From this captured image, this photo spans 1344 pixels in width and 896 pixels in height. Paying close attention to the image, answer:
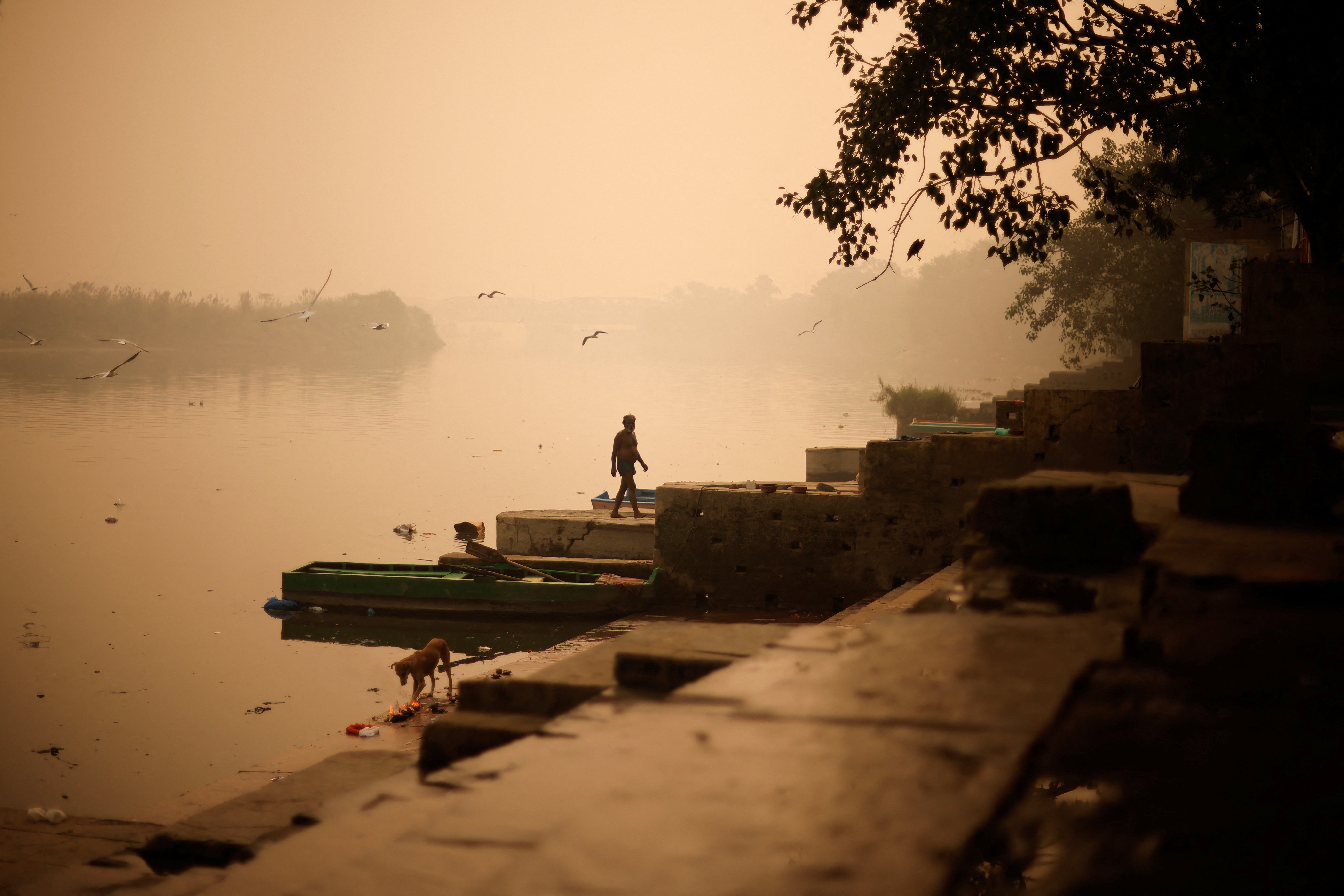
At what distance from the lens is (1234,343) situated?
730cm

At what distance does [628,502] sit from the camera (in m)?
24.5

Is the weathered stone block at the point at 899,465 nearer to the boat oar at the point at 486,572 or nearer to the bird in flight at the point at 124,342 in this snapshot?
the boat oar at the point at 486,572

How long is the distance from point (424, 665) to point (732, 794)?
38.6 ft

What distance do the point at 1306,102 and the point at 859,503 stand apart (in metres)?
6.29

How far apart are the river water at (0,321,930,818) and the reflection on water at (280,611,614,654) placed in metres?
0.07

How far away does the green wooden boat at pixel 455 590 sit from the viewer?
17.0m

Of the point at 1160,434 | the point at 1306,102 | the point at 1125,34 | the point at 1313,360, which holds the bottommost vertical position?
the point at 1160,434

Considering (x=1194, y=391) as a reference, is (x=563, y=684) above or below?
below

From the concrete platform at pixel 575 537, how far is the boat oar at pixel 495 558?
1.55m

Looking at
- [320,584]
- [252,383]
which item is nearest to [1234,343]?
[320,584]

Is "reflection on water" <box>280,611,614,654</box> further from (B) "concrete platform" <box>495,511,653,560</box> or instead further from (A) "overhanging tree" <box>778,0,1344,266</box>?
(A) "overhanging tree" <box>778,0,1344,266</box>

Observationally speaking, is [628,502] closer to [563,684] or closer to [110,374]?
[110,374]

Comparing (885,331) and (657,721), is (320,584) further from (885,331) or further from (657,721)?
(885,331)

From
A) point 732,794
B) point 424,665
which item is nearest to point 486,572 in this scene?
point 424,665
